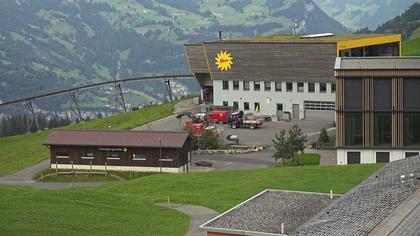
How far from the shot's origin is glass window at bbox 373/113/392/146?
54.8 metres

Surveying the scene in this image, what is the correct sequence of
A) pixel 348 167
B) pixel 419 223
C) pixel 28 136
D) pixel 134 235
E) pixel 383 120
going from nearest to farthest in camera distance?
pixel 419 223 → pixel 134 235 → pixel 348 167 → pixel 383 120 → pixel 28 136

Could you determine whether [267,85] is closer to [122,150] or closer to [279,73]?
[279,73]

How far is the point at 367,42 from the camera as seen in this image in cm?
8544

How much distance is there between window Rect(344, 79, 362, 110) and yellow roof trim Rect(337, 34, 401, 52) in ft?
73.2

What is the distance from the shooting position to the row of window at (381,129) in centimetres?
5453

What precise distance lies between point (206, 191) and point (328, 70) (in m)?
34.8

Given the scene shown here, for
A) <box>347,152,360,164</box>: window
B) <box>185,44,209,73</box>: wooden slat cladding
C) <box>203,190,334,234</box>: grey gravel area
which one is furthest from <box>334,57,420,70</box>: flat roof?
<box>185,44,209,73</box>: wooden slat cladding

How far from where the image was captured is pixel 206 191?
45.1 m

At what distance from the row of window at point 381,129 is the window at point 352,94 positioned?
54cm

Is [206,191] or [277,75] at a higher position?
[277,75]

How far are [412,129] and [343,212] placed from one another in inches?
1259

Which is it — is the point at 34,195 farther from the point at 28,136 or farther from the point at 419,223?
the point at 28,136

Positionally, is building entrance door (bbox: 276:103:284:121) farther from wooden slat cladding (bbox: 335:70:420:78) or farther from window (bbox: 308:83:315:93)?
wooden slat cladding (bbox: 335:70:420:78)

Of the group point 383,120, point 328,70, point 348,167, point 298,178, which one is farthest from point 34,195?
point 328,70
